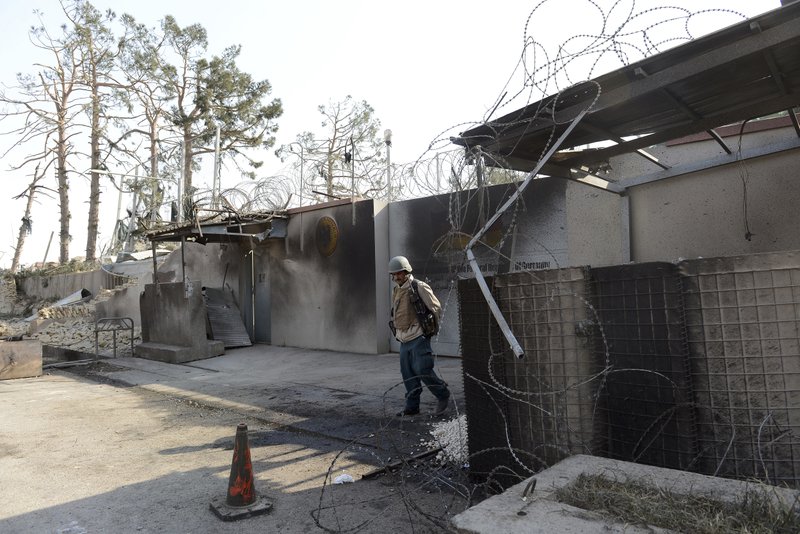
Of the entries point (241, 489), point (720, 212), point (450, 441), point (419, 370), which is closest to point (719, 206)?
point (720, 212)

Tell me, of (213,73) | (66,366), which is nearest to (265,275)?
(66,366)

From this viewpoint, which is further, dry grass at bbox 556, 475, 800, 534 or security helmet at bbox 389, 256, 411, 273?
security helmet at bbox 389, 256, 411, 273

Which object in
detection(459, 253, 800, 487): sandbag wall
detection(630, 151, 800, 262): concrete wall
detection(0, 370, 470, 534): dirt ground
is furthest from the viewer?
detection(630, 151, 800, 262): concrete wall

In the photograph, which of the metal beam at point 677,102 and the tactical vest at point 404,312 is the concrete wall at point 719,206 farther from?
the tactical vest at point 404,312

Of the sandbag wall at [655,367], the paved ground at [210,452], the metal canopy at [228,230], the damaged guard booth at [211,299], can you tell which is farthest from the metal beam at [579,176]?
the metal canopy at [228,230]

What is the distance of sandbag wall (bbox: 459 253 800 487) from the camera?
2.57 meters

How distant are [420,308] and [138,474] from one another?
3.00 meters

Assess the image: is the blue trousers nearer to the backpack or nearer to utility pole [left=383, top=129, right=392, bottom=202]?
the backpack

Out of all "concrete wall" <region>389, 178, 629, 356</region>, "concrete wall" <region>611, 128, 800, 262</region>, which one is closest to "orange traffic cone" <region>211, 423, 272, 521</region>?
"concrete wall" <region>389, 178, 629, 356</region>

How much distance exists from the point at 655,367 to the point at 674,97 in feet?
8.32

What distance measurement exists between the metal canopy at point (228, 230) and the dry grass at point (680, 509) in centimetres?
1011

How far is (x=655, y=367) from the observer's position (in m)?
2.81

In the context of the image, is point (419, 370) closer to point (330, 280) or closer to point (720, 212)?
point (720, 212)

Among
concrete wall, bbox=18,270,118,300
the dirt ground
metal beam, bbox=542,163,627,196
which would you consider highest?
concrete wall, bbox=18,270,118,300
